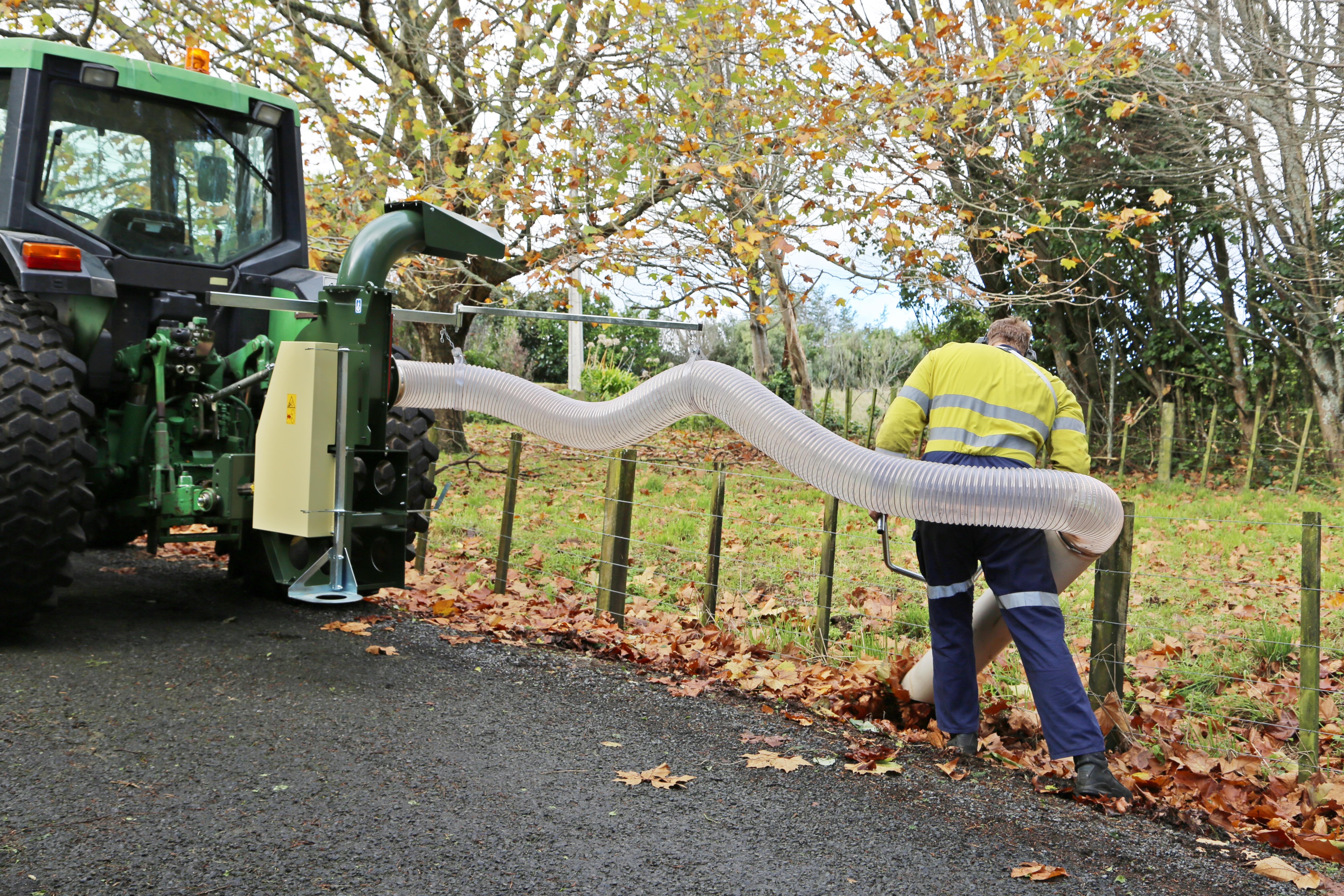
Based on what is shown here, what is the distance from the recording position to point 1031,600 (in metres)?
4.11

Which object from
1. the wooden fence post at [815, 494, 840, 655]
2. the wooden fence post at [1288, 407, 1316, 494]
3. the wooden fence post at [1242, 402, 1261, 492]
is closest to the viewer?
the wooden fence post at [815, 494, 840, 655]

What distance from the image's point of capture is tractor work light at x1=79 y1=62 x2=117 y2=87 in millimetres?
5309

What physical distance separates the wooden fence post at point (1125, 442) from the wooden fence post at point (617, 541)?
10.9m

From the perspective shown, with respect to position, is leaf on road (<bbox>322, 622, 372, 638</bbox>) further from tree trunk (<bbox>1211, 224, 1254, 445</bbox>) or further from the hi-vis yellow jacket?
tree trunk (<bbox>1211, 224, 1254, 445</bbox>)

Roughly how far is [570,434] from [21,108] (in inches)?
123

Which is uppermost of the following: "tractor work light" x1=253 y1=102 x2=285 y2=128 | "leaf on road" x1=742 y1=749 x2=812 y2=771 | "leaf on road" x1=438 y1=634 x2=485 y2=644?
"tractor work light" x1=253 y1=102 x2=285 y2=128

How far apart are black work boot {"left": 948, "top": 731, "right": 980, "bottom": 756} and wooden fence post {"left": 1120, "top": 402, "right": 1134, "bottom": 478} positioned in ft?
38.7

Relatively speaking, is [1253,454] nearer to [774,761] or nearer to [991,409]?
[991,409]

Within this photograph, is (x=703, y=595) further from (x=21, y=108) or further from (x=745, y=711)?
(x=21, y=108)

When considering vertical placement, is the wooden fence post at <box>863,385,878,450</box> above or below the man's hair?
below

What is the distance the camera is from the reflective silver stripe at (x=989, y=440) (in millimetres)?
4258

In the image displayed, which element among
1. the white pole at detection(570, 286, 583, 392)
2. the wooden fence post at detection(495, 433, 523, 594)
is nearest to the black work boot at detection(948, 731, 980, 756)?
the wooden fence post at detection(495, 433, 523, 594)

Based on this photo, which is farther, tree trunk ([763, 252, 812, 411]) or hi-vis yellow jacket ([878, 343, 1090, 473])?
tree trunk ([763, 252, 812, 411])

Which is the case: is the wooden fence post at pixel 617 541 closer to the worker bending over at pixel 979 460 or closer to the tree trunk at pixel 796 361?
the worker bending over at pixel 979 460
